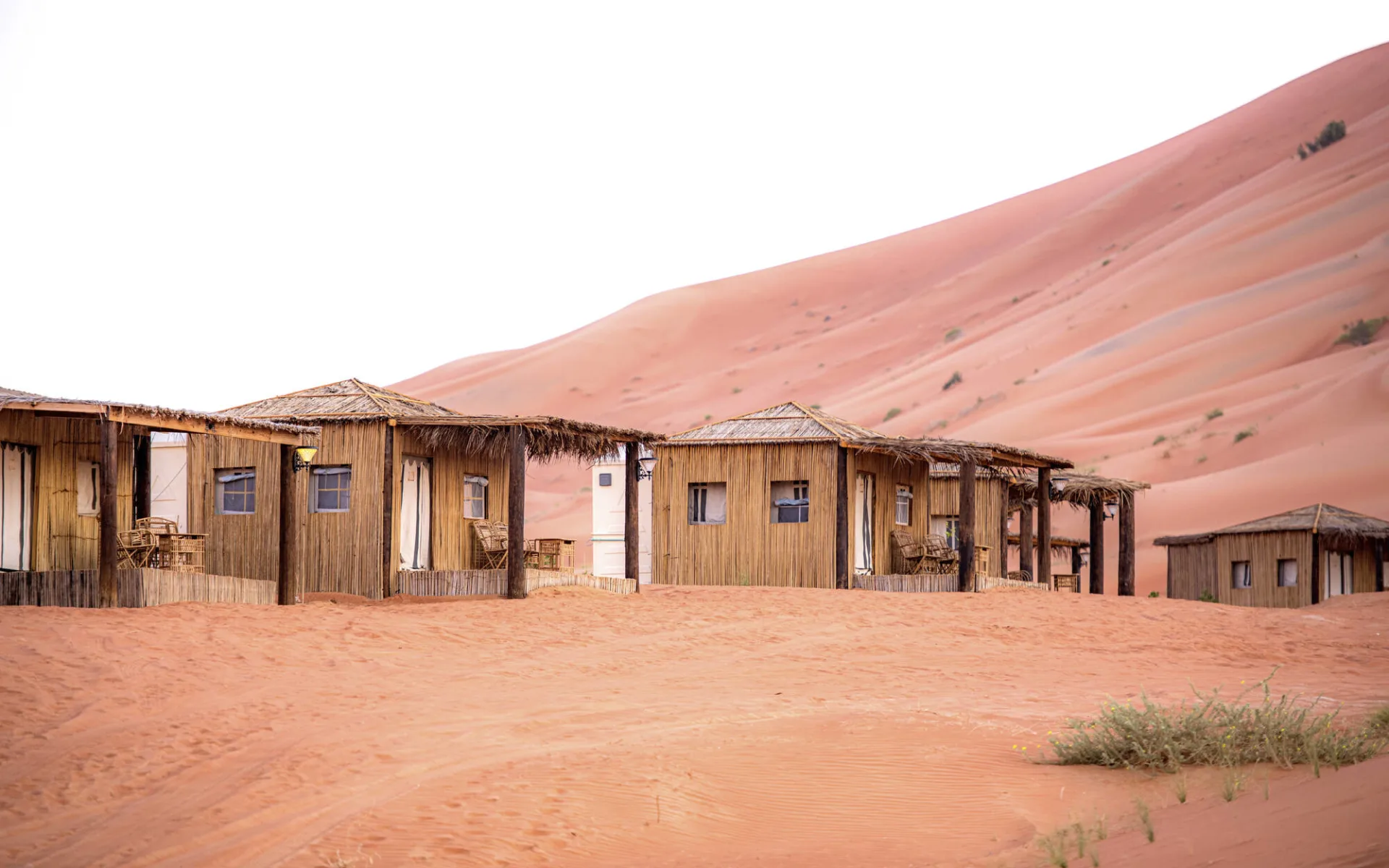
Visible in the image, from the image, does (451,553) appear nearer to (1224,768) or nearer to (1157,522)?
(1224,768)

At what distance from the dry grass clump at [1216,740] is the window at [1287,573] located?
71.0 feet

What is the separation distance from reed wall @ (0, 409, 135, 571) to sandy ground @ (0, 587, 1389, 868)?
305 cm

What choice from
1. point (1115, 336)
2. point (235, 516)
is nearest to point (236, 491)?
point (235, 516)

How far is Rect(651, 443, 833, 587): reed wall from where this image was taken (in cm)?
2433

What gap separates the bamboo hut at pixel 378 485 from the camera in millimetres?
19750

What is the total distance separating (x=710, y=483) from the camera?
25344 millimetres

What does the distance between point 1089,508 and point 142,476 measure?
19.6m

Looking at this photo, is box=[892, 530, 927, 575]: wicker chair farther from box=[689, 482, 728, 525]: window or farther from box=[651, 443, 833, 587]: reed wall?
box=[689, 482, 728, 525]: window

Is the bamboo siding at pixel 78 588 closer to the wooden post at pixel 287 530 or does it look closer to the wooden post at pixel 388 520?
the wooden post at pixel 287 530

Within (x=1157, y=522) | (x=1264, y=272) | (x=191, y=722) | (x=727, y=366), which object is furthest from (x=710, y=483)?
(x=727, y=366)

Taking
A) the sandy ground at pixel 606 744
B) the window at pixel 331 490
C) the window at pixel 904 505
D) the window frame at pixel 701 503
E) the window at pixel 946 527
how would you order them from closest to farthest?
the sandy ground at pixel 606 744
the window at pixel 331 490
the window frame at pixel 701 503
the window at pixel 904 505
the window at pixel 946 527

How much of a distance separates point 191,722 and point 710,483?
15135 millimetres

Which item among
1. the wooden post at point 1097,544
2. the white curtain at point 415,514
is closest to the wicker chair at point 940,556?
the wooden post at point 1097,544

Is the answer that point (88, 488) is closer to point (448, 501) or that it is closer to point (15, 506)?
point (15, 506)
